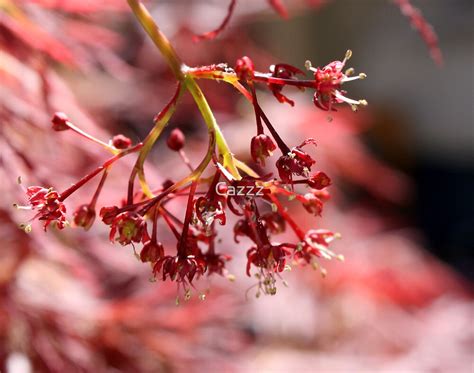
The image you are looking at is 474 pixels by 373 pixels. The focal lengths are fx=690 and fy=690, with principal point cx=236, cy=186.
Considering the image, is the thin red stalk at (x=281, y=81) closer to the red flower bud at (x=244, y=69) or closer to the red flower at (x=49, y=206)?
the red flower bud at (x=244, y=69)

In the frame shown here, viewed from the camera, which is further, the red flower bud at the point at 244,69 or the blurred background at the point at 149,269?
the blurred background at the point at 149,269

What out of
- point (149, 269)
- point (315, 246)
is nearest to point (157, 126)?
point (315, 246)

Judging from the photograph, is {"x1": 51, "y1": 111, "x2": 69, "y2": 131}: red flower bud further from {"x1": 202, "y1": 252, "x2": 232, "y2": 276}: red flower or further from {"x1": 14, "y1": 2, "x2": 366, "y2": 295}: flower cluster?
{"x1": 202, "y1": 252, "x2": 232, "y2": 276}: red flower

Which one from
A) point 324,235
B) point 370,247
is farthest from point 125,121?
point 324,235

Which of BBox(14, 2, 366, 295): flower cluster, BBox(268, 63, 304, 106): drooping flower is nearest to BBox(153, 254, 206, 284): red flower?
BBox(14, 2, 366, 295): flower cluster

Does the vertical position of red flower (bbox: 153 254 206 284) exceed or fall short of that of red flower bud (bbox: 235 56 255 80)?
it falls short

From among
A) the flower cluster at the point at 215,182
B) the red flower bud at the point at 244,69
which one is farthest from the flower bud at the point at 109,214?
the red flower bud at the point at 244,69

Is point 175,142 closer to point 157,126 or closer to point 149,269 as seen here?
point 157,126
